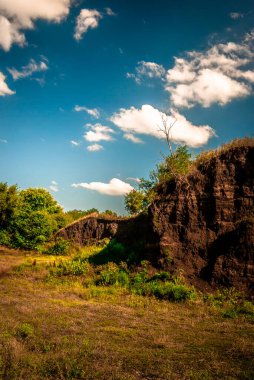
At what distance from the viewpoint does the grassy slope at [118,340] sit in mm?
6262

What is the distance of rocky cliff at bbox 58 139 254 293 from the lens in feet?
46.8

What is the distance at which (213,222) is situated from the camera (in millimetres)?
16516

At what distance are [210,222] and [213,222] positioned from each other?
7.4 inches

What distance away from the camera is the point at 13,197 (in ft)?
141

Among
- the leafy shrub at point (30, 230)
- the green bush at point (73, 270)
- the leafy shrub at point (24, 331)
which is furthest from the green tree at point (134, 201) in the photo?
the leafy shrub at point (24, 331)

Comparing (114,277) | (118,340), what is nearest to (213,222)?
(114,277)

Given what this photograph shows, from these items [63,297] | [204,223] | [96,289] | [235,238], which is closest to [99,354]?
Result: [63,297]

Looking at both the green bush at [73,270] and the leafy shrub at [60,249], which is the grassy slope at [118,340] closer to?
the green bush at [73,270]

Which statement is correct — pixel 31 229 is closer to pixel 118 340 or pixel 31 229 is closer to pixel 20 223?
pixel 20 223

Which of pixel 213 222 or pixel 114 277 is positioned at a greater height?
pixel 213 222

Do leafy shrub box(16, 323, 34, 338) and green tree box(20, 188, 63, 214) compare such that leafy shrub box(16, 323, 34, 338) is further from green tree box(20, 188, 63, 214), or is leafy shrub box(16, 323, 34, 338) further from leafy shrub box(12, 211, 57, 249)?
green tree box(20, 188, 63, 214)

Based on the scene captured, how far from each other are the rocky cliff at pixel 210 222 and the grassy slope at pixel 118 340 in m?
2.93

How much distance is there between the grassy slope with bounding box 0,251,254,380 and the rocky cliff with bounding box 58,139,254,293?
2934 millimetres

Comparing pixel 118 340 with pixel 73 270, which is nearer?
pixel 118 340
